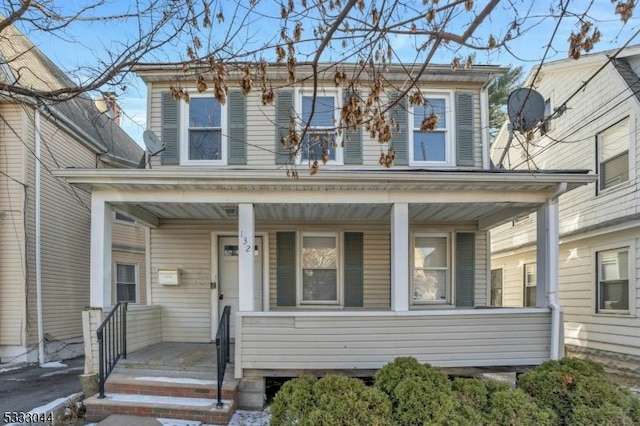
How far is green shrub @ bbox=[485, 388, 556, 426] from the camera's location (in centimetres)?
397

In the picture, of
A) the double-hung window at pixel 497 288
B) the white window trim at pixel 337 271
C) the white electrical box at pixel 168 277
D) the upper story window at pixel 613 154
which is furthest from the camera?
the double-hung window at pixel 497 288

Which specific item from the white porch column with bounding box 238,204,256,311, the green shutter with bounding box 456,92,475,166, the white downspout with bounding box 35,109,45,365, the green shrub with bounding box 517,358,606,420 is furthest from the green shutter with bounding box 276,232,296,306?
the white downspout with bounding box 35,109,45,365

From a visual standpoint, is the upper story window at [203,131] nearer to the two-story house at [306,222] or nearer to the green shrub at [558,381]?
the two-story house at [306,222]

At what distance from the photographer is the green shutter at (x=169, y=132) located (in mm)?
7215

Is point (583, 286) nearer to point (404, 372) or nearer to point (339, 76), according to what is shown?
point (404, 372)

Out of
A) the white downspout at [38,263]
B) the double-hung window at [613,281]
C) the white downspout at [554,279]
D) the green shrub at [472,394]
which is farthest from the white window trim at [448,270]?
the white downspout at [38,263]

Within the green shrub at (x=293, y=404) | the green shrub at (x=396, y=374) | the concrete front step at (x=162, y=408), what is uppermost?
the green shrub at (x=396, y=374)

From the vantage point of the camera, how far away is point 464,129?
7457 mm

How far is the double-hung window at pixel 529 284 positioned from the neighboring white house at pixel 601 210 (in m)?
0.06

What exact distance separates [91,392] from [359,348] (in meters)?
3.51

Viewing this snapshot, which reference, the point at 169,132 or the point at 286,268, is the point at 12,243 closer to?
the point at 169,132

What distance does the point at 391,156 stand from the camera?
370cm

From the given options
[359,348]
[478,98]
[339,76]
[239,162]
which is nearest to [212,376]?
[359,348]

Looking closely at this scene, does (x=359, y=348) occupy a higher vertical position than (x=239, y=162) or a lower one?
lower
